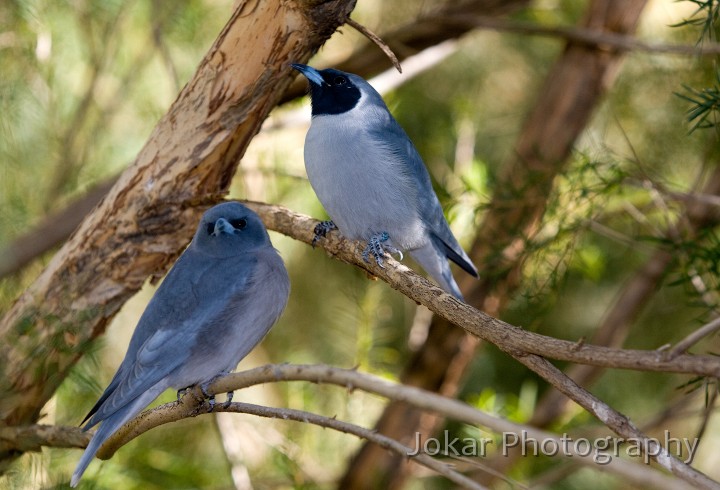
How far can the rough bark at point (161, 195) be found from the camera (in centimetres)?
219

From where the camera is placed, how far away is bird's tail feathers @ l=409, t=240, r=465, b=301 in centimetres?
248

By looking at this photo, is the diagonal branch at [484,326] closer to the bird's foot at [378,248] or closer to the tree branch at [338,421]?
the bird's foot at [378,248]

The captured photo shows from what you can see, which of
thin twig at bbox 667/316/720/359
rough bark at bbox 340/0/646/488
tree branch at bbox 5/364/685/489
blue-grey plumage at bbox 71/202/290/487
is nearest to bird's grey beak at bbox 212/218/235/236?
blue-grey plumage at bbox 71/202/290/487

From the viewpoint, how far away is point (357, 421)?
→ 326cm

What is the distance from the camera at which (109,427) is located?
1922 mm

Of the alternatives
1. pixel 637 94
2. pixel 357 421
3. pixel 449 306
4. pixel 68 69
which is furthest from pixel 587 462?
pixel 68 69

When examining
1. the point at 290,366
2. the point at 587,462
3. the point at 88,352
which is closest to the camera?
the point at 587,462

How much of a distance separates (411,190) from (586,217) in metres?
0.63

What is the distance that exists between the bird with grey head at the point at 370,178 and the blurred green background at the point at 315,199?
1.35 feet

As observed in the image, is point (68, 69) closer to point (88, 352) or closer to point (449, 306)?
point (88, 352)

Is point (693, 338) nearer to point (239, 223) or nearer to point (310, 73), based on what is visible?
point (239, 223)

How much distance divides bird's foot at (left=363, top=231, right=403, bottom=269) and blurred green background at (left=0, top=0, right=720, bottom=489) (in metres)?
0.56

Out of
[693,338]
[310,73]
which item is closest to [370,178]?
[310,73]

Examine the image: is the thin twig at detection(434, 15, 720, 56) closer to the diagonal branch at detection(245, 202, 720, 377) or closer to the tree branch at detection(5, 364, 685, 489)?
the diagonal branch at detection(245, 202, 720, 377)
